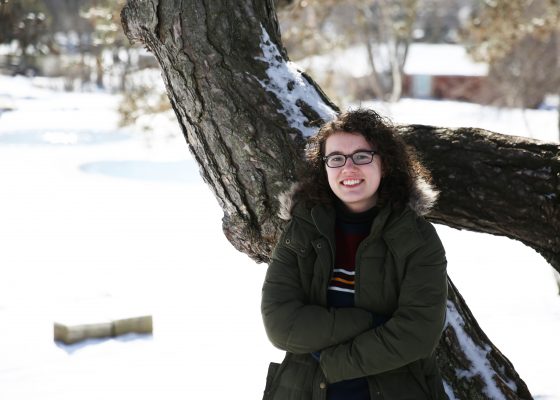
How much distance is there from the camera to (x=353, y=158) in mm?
2537

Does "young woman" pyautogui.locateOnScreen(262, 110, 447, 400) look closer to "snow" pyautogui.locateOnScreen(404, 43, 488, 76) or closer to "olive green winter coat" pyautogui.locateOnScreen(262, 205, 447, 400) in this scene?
"olive green winter coat" pyautogui.locateOnScreen(262, 205, 447, 400)

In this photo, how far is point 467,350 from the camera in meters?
3.27

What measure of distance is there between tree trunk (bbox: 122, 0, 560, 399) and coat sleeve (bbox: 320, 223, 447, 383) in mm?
896

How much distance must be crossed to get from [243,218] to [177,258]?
275 inches

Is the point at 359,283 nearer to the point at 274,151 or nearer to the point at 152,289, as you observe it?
the point at 274,151

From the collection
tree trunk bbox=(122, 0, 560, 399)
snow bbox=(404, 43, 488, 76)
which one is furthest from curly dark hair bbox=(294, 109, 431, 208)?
snow bbox=(404, 43, 488, 76)

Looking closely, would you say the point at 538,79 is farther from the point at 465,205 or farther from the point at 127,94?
the point at 465,205

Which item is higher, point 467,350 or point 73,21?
point 73,21

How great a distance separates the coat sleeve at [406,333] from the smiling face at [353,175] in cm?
24

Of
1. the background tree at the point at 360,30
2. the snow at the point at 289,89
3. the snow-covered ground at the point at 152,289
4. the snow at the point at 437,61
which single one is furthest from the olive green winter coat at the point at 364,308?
the snow at the point at 437,61

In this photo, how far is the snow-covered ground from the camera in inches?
227

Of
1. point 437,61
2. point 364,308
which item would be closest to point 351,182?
point 364,308

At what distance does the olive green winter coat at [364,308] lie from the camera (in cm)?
235

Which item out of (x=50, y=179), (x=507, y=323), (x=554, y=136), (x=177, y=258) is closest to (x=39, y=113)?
(x=50, y=179)
